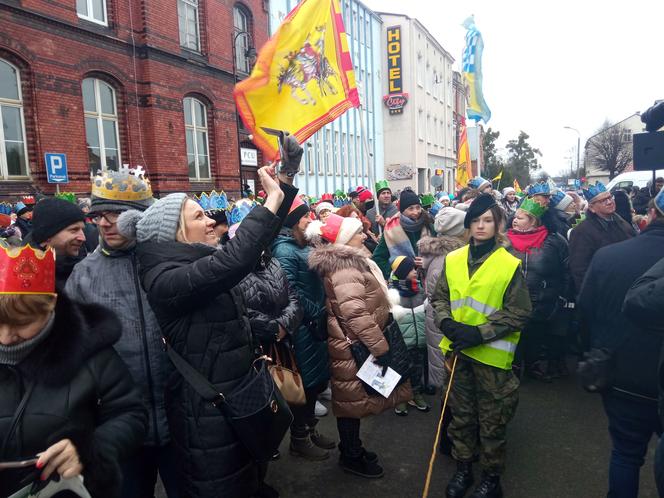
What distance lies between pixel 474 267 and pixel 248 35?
A: 16696 mm

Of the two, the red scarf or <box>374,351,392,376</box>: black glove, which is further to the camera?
the red scarf

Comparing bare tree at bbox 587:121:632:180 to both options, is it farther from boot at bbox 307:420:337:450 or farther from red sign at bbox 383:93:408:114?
boot at bbox 307:420:337:450

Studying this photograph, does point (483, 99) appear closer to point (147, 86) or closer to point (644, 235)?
point (147, 86)

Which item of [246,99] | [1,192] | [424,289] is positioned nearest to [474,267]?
[424,289]

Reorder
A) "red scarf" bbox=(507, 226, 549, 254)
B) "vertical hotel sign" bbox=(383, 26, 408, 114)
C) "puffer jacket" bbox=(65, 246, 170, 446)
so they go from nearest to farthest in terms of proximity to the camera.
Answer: "puffer jacket" bbox=(65, 246, 170, 446) → "red scarf" bbox=(507, 226, 549, 254) → "vertical hotel sign" bbox=(383, 26, 408, 114)

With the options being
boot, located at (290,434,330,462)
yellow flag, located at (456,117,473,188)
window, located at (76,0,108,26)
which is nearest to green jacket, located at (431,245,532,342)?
boot, located at (290,434,330,462)

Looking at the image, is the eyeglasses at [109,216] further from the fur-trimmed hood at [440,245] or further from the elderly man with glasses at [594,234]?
the elderly man with glasses at [594,234]

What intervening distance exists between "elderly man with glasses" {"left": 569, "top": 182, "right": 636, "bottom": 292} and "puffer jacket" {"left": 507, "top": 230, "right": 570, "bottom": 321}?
5.5 inches

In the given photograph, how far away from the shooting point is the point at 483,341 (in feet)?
9.88

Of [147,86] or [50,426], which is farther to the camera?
[147,86]

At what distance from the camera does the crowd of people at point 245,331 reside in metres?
1.56

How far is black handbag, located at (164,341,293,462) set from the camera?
205 cm

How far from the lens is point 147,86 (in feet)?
43.3

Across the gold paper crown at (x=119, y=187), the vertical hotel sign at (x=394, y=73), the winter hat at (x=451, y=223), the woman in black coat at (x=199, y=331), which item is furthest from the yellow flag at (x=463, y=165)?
the vertical hotel sign at (x=394, y=73)
